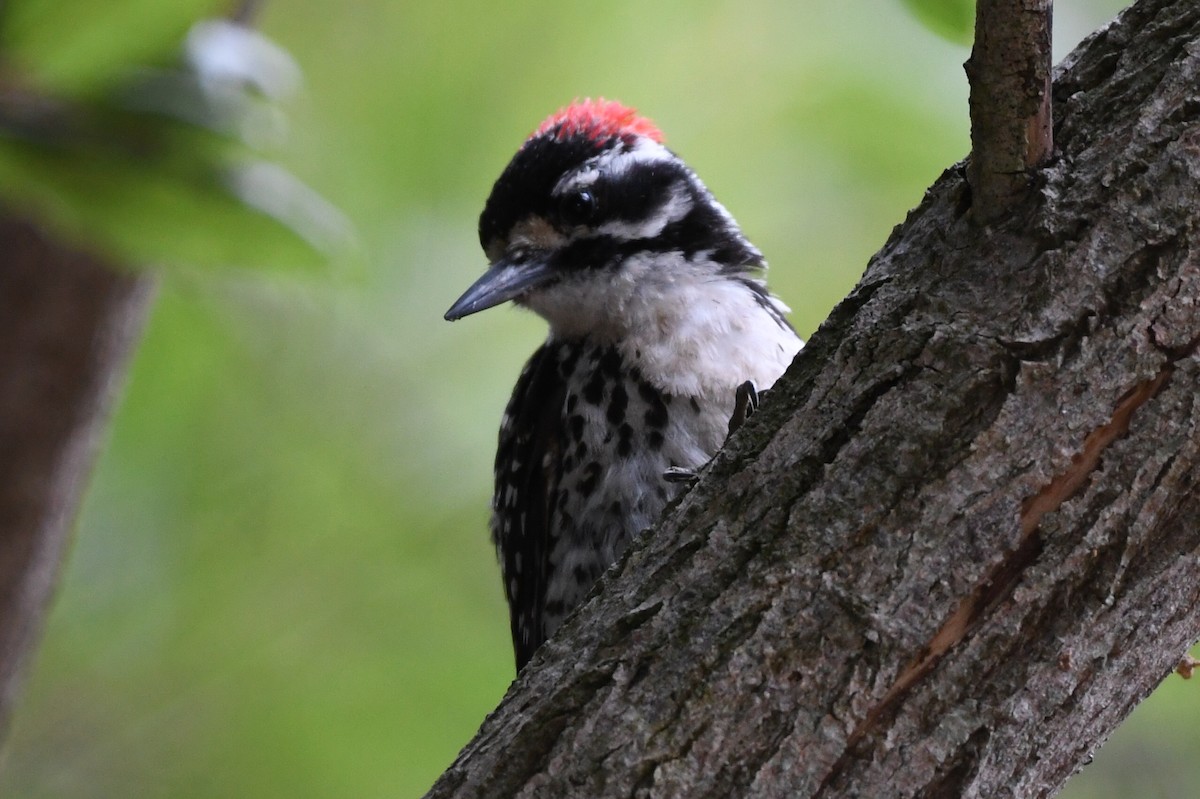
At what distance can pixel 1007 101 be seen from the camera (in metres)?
1.90

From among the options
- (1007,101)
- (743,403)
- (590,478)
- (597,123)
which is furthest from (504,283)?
(1007,101)

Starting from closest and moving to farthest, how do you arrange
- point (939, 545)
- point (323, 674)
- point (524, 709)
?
point (939, 545) < point (524, 709) < point (323, 674)

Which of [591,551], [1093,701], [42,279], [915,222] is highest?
[42,279]

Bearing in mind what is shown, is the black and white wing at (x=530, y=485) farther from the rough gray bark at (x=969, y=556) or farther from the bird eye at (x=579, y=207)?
the rough gray bark at (x=969, y=556)

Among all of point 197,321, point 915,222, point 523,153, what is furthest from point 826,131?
point 915,222

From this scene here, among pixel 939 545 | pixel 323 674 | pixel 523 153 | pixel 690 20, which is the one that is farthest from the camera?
pixel 690 20

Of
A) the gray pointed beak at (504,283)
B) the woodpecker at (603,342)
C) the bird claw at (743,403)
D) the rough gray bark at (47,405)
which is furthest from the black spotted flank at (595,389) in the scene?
the rough gray bark at (47,405)

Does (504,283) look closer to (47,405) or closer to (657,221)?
(657,221)

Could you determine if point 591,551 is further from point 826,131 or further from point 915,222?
point 826,131

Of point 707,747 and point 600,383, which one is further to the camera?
point 600,383

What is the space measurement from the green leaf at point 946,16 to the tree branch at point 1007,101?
1.1 inches

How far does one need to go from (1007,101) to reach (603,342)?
1677mm

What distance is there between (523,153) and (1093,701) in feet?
7.38

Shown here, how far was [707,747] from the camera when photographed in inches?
74.5
